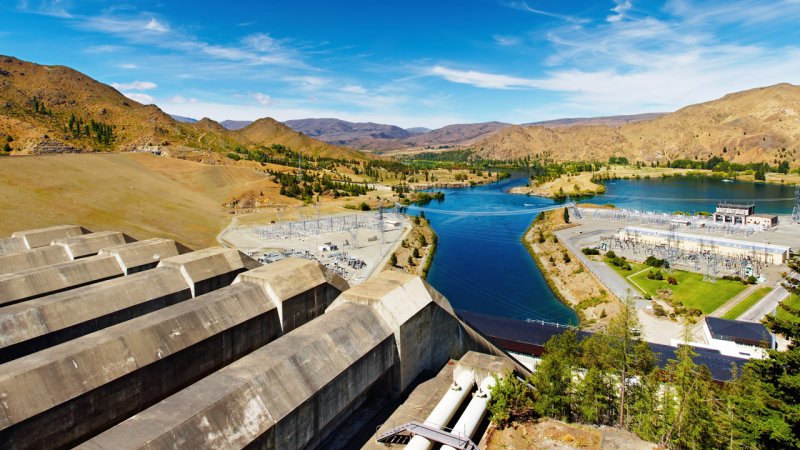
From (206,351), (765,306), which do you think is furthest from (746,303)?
(206,351)

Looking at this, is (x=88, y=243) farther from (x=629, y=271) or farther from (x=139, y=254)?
(x=629, y=271)

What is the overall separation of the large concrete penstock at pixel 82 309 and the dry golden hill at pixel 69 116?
3956 inches

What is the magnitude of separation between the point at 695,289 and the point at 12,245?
59398 mm

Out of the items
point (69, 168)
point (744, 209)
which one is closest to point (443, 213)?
point (744, 209)

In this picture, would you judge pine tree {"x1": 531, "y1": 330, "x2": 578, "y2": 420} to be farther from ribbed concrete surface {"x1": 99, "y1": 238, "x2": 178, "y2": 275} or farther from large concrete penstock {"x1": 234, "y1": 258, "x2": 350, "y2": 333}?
ribbed concrete surface {"x1": 99, "y1": 238, "x2": 178, "y2": 275}

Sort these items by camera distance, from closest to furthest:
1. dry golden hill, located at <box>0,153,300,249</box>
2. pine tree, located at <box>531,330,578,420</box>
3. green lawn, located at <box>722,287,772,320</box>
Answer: pine tree, located at <box>531,330,578,420</box> < green lawn, located at <box>722,287,772,320</box> < dry golden hill, located at <box>0,153,300,249</box>

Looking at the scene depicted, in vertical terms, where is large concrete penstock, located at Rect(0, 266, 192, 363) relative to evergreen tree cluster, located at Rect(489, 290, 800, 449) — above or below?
above

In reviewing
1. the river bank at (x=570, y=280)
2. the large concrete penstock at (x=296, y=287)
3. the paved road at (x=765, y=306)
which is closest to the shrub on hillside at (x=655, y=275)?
the river bank at (x=570, y=280)

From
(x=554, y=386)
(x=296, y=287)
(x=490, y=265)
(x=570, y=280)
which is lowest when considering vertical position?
(x=490, y=265)

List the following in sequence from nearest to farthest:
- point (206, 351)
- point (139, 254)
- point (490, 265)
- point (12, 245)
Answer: point (206, 351)
point (139, 254)
point (12, 245)
point (490, 265)

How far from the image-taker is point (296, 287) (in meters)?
19.3

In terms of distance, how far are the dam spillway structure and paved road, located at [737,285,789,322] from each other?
3083 cm

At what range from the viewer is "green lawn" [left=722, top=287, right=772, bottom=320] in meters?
40.4

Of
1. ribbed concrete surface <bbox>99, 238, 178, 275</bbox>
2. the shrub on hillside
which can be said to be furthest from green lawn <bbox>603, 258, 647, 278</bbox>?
ribbed concrete surface <bbox>99, 238, 178, 275</bbox>
